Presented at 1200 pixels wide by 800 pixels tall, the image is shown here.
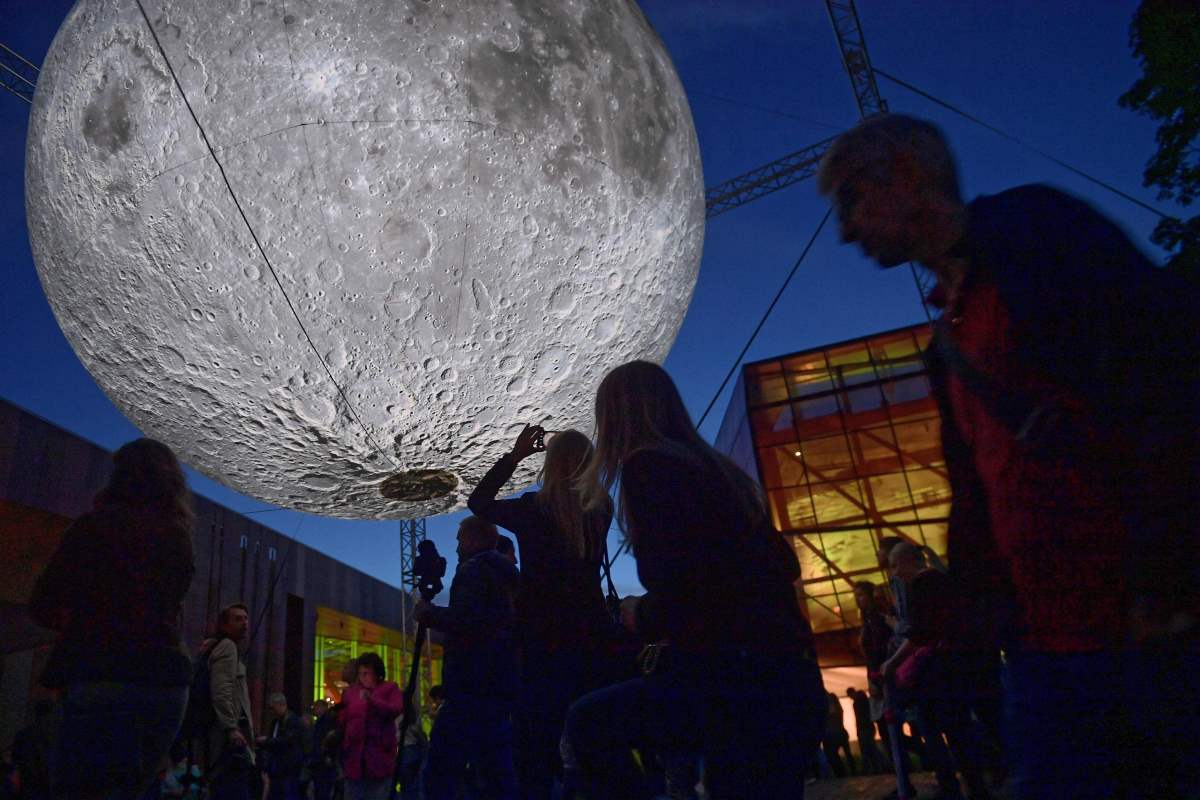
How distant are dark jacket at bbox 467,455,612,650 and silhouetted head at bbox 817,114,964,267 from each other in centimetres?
145

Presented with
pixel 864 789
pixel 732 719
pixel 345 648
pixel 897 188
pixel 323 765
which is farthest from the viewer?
pixel 345 648

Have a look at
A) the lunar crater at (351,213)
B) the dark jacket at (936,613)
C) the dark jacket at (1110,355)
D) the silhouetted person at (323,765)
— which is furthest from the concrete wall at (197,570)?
the dark jacket at (1110,355)

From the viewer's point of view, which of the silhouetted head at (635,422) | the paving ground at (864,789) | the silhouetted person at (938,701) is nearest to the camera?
the silhouetted head at (635,422)

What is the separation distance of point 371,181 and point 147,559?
4.21ft

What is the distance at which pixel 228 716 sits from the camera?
4.04 metres

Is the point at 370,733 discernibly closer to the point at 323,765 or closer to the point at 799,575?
the point at 323,765

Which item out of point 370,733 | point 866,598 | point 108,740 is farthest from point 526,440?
point 370,733

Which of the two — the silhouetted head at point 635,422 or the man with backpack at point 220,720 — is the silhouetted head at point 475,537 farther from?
the man with backpack at point 220,720

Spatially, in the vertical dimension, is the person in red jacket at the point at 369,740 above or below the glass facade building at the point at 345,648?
below

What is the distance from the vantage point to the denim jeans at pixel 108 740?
195 cm

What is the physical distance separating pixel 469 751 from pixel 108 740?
44.4 inches

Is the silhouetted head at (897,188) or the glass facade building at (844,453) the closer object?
the silhouetted head at (897,188)

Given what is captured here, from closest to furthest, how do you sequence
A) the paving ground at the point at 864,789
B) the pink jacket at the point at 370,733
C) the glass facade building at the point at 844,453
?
the paving ground at the point at 864,789
the pink jacket at the point at 370,733
the glass facade building at the point at 844,453

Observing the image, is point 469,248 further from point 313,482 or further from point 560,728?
point 560,728
